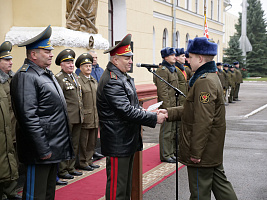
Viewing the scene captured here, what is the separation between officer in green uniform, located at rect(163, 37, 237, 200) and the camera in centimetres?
407

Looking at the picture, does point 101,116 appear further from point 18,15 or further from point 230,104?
point 230,104

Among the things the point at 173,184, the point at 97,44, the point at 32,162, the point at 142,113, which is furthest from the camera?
the point at 97,44

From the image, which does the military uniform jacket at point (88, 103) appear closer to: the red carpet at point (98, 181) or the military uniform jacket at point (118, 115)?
the red carpet at point (98, 181)

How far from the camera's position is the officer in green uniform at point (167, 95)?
769 cm

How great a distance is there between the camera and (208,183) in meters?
4.21

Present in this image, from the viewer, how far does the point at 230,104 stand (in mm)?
20500

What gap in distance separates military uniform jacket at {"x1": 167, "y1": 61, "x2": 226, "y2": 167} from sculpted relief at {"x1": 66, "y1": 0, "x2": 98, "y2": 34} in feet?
17.3

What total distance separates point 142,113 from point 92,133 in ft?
10.1

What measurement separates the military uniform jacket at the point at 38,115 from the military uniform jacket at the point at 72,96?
7.40 ft

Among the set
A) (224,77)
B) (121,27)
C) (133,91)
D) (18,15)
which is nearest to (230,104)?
(224,77)

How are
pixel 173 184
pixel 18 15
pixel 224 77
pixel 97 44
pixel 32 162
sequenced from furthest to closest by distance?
pixel 224 77, pixel 97 44, pixel 18 15, pixel 173 184, pixel 32 162

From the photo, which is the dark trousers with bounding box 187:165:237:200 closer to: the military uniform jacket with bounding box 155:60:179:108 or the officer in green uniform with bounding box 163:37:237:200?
the officer in green uniform with bounding box 163:37:237:200

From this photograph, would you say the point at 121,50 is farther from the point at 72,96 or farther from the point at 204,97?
the point at 72,96

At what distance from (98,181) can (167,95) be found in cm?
220
